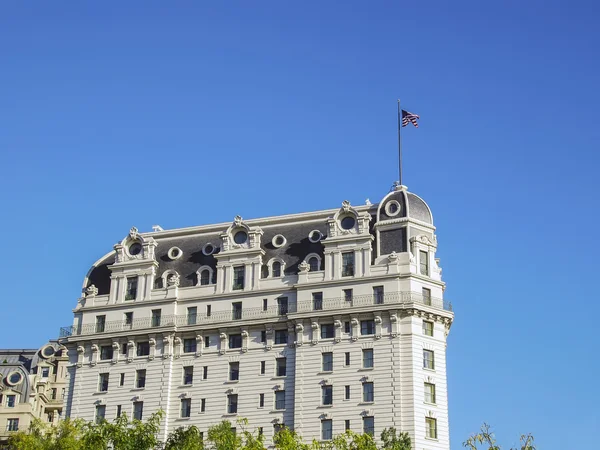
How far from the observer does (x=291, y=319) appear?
105312 millimetres

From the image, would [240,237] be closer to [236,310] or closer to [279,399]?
[236,310]

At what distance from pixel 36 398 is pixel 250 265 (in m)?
44.2

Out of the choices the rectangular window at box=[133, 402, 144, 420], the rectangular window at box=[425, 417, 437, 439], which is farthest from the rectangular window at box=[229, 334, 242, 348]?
the rectangular window at box=[425, 417, 437, 439]

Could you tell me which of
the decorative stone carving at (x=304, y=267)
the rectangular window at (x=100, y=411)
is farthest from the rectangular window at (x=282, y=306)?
the rectangular window at (x=100, y=411)

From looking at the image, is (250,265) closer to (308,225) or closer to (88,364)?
(308,225)

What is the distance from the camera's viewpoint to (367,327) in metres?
103

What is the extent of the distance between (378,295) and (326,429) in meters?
13.6

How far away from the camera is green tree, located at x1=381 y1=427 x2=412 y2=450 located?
3595 inches

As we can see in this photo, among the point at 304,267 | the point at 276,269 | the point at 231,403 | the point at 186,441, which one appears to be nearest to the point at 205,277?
the point at 276,269

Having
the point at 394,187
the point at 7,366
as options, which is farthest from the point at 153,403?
the point at 7,366

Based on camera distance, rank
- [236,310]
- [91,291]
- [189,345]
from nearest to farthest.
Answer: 1. [236,310]
2. [189,345]
3. [91,291]

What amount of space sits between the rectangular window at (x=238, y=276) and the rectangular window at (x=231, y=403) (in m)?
11.4

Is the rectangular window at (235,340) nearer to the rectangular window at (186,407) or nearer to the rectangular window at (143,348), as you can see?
the rectangular window at (186,407)

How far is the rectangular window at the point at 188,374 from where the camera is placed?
108m
